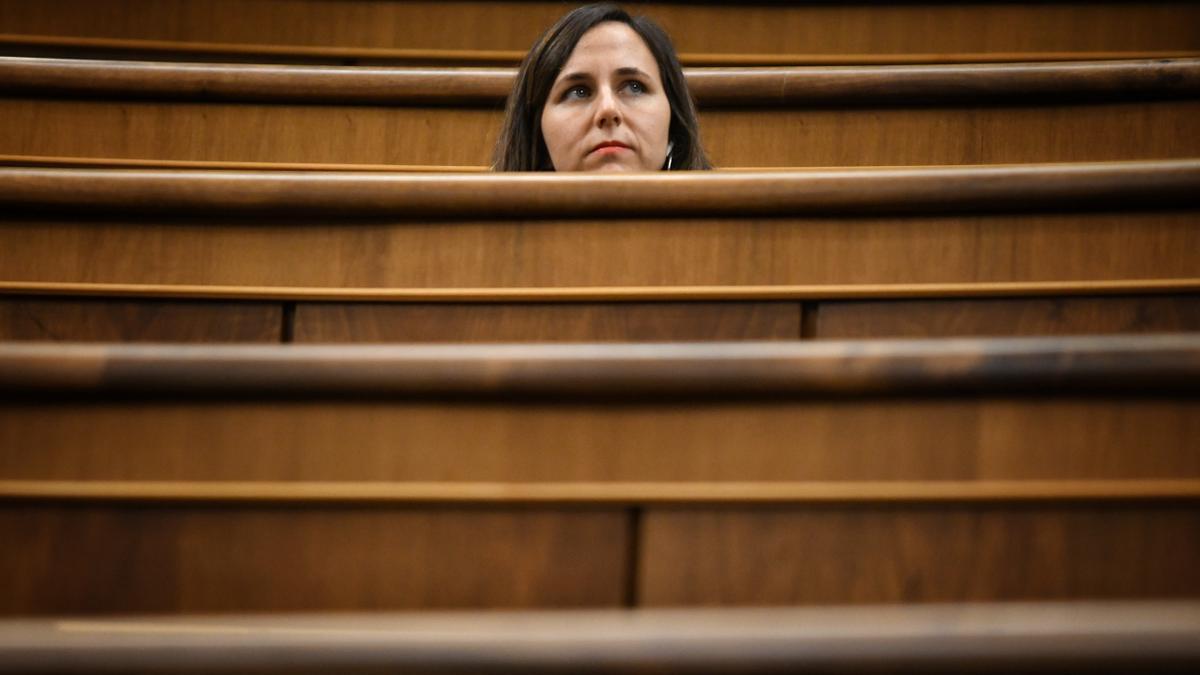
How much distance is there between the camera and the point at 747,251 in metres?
0.26

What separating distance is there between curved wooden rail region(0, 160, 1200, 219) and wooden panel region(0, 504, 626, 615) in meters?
0.10

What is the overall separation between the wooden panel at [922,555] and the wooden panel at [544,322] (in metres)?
0.06

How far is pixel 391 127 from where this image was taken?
413mm

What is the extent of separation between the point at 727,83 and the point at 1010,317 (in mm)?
214

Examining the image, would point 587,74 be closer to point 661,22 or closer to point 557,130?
point 557,130

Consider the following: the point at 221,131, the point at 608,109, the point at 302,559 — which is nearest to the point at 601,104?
the point at 608,109

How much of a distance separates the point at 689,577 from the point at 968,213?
0.43 ft

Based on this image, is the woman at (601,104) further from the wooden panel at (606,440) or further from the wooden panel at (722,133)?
the wooden panel at (606,440)

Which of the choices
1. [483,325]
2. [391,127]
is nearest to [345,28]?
[391,127]

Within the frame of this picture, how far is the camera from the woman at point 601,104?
0.40m

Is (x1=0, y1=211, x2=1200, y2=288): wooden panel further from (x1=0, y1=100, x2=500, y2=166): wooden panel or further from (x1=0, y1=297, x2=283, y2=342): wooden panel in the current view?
(x1=0, y1=100, x2=500, y2=166): wooden panel

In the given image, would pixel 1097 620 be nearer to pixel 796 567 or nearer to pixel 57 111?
pixel 796 567

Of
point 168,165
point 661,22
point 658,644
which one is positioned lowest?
point 658,644

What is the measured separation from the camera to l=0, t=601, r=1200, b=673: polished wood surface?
0.49 feet
